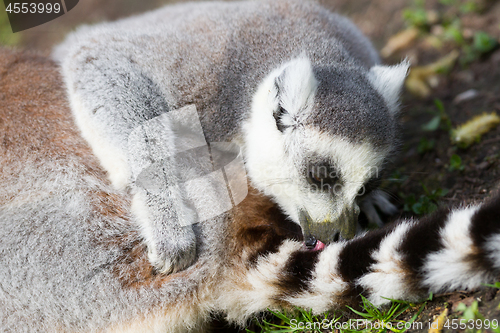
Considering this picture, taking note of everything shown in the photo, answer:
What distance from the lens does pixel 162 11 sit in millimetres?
4707

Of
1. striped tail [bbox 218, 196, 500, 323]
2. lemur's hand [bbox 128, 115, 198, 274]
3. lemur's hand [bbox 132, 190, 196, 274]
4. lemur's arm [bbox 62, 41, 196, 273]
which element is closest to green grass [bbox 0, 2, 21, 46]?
lemur's arm [bbox 62, 41, 196, 273]

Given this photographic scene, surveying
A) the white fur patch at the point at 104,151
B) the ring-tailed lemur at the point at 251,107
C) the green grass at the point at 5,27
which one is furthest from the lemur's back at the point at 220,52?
the green grass at the point at 5,27

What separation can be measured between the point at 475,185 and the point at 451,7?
334 cm

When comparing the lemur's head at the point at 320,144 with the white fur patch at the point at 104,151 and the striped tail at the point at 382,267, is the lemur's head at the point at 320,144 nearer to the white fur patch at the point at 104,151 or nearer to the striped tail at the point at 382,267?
the striped tail at the point at 382,267

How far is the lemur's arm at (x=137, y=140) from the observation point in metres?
2.70

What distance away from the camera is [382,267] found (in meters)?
2.32

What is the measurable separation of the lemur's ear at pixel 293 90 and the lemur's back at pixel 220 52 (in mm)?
360

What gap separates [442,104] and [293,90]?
2.73 m

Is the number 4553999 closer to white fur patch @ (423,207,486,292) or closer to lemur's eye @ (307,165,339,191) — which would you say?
lemur's eye @ (307,165,339,191)

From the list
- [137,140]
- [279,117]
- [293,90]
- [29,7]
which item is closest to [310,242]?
[279,117]

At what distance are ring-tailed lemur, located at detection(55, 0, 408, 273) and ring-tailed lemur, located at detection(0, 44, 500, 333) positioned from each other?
0.15 meters

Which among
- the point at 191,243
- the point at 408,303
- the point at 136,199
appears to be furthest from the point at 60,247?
the point at 408,303

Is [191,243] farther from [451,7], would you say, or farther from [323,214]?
[451,7]

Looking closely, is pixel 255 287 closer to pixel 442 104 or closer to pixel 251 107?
pixel 251 107
